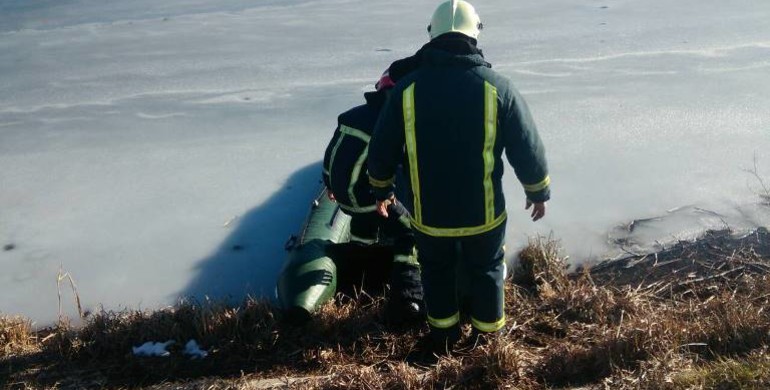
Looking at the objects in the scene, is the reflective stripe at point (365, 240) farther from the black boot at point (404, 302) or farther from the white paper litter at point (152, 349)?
the white paper litter at point (152, 349)

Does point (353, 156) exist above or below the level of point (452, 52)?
below

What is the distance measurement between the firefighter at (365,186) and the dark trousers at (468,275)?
0.86ft

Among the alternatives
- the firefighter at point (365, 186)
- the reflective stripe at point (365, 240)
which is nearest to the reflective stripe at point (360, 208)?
the firefighter at point (365, 186)

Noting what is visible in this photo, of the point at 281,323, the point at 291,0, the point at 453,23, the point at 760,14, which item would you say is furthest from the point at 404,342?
the point at 291,0

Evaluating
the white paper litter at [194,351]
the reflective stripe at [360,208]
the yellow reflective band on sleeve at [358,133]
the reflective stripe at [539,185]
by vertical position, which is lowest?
the white paper litter at [194,351]

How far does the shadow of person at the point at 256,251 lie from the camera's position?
159 inches

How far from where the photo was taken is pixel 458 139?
9.32 feet

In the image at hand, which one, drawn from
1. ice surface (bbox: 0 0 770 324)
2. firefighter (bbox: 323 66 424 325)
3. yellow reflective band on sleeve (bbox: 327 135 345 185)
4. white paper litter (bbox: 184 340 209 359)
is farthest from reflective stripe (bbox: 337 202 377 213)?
white paper litter (bbox: 184 340 209 359)

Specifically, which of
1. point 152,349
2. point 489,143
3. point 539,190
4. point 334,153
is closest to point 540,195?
point 539,190

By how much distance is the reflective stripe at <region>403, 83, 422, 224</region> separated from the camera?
2.86m

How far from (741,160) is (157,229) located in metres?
3.71

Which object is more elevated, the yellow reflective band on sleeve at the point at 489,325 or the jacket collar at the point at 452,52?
the jacket collar at the point at 452,52

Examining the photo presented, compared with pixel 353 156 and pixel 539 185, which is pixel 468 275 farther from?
pixel 353 156

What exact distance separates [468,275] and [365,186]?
27.6 inches
